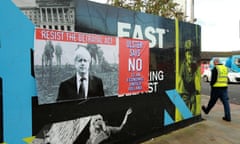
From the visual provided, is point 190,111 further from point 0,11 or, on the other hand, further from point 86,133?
point 0,11

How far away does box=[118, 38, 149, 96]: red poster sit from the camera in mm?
5254

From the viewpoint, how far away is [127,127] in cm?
553

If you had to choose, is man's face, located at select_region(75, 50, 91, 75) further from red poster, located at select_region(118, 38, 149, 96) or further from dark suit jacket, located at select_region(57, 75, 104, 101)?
red poster, located at select_region(118, 38, 149, 96)

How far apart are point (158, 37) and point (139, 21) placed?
2.25 feet

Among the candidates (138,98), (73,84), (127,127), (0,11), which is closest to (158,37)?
(138,98)

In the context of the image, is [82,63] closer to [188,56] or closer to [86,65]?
[86,65]

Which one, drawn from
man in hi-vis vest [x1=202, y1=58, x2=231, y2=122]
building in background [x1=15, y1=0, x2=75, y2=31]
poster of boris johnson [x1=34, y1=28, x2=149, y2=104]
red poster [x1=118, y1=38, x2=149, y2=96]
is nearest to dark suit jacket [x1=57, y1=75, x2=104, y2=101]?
poster of boris johnson [x1=34, y1=28, x2=149, y2=104]

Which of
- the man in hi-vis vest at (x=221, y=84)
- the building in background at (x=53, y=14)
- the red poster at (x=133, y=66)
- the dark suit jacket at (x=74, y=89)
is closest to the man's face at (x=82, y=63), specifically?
the dark suit jacket at (x=74, y=89)

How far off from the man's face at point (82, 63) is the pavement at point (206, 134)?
2210 mm

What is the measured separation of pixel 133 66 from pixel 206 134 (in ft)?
8.43

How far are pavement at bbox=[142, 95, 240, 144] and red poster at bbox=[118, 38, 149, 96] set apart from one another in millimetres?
1210

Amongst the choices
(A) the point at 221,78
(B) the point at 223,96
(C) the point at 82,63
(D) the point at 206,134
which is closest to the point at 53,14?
(C) the point at 82,63

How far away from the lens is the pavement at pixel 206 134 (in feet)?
20.1

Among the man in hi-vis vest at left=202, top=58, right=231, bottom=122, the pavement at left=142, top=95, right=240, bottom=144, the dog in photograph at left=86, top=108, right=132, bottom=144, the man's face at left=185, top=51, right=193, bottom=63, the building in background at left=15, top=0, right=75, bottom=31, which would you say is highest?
the building in background at left=15, top=0, right=75, bottom=31
